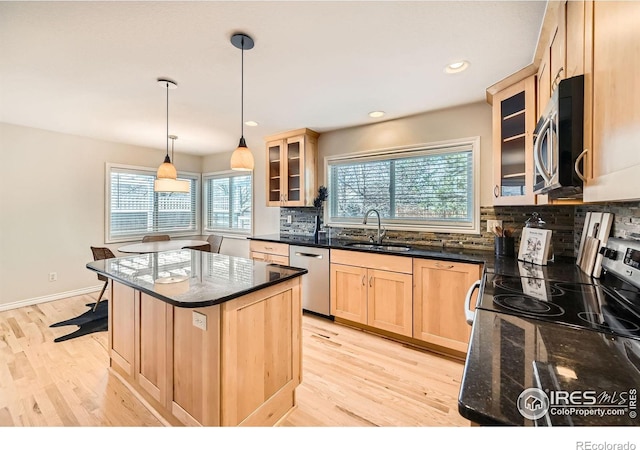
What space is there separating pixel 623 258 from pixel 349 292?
2.09 m

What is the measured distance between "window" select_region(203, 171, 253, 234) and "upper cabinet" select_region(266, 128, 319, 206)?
0.82 metres

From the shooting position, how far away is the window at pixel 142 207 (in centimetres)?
436

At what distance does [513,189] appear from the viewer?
216cm

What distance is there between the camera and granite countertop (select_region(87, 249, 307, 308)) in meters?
1.36

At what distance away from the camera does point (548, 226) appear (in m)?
2.35

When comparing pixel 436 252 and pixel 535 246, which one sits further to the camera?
pixel 436 252

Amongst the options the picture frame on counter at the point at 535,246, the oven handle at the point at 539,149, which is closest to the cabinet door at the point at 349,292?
the picture frame on counter at the point at 535,246

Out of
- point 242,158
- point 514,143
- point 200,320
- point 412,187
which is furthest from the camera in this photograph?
point 412,187

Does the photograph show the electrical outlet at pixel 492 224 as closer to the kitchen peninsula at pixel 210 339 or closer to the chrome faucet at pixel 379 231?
the chrome faucet at pixel 379 231

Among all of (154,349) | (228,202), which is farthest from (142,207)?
(154,349)

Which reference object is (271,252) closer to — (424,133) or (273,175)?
(273,175)

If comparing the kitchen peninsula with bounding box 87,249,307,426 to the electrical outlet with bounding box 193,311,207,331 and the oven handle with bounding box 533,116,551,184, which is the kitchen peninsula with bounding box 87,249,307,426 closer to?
the electrical outlet with bounding box 193,311,207,331

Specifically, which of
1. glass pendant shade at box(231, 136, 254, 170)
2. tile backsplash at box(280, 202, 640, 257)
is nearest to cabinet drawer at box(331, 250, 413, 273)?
tile backsplash at box(280, 202, 640, 257)
